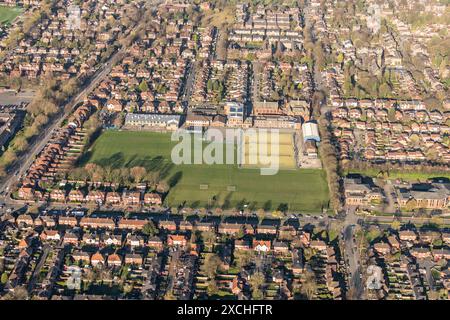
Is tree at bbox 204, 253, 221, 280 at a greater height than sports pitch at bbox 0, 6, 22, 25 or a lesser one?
greater

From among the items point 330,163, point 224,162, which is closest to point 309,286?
point 330,163

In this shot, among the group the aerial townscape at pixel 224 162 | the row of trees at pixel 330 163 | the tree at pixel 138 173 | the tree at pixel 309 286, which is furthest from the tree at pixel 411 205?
the tree at pixel 138 173

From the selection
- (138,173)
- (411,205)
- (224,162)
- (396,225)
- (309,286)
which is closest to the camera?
(309,286)

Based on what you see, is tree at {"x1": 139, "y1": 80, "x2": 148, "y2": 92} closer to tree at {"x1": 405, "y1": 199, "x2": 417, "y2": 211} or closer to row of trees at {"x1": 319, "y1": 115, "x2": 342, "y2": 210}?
row of trees at {"x1": 319, "y1": 115, "x2": 342, "y2": 210}

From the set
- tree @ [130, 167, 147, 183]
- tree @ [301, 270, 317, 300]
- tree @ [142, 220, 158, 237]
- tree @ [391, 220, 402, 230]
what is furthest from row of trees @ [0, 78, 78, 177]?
tree @ [391, 220, 402, 230]

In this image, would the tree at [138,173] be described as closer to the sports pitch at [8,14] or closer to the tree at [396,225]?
the tree at [396,225]

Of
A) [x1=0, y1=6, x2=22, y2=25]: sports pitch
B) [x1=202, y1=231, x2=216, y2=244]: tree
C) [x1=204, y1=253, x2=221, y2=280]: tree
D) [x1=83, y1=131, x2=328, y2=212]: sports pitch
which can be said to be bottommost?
[x1=0, y1=6, x2=22, y2=25]: sports pitch

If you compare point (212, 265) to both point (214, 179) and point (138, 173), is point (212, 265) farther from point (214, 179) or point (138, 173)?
point (138, 173)

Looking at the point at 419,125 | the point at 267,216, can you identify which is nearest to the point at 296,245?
the point at 267,216
